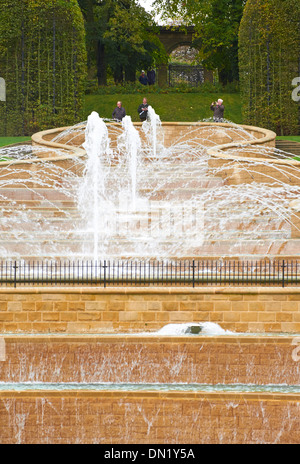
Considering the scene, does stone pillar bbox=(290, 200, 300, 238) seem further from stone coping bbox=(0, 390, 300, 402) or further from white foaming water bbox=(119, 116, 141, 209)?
white foaming water bbox=(119, 116, 141, 209)

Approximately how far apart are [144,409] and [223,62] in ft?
124

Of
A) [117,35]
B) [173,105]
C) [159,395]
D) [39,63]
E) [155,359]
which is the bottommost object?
[159,395]

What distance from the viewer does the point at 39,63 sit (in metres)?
34.7

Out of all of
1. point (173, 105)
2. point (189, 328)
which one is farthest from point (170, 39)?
point (189, 328)

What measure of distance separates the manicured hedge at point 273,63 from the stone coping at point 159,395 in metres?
23.8

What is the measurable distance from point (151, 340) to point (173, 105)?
29219mm

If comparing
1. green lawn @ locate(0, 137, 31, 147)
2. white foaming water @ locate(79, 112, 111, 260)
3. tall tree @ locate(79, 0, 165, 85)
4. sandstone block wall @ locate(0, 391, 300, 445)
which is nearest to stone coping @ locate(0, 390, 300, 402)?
sandstone block wall @ locate(0, 391, 300, 445)

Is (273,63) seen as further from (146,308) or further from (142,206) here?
(146,308)

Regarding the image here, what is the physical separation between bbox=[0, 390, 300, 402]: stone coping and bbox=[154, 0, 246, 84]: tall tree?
34.8 metres

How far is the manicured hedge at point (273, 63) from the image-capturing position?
113 ft

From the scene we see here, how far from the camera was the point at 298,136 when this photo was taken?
1324 inches

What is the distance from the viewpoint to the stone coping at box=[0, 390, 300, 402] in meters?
12.1
